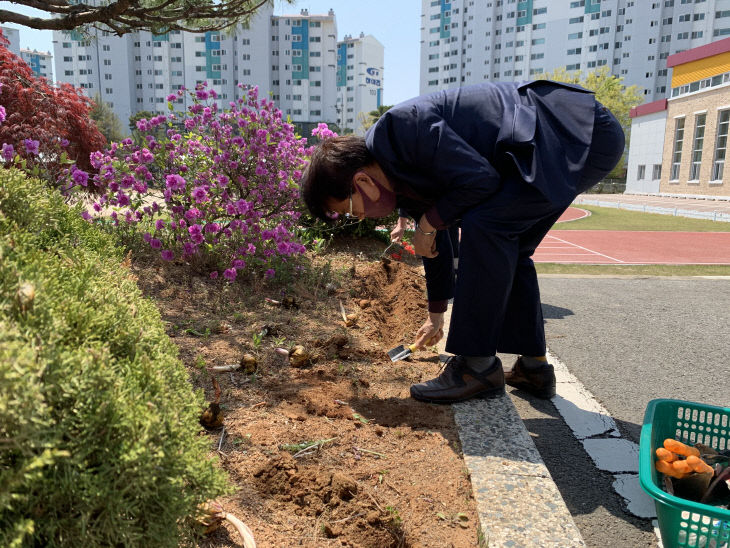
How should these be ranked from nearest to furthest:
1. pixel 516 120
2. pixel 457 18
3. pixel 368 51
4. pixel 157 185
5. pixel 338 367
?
pixel 516 120
pixel 338 367
pixel 157 185
pixel 457 18
pixel 368 51

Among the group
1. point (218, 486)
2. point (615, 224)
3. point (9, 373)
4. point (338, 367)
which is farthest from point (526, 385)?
point (615, 224)

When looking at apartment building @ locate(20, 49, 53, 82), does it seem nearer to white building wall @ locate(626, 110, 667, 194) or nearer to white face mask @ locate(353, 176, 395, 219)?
white building wall @ locate(626, 110, 667, 194)

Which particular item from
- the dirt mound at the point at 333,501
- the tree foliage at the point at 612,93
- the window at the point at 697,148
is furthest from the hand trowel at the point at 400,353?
the tree foliage at the point at 612,93

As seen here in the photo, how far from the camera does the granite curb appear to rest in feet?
4.74

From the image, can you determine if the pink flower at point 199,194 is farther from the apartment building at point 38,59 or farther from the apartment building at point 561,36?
the apartment building at point 38,59

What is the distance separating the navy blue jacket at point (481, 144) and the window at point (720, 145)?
31322 millimetres

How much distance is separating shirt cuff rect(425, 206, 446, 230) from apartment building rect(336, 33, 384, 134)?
84658 mm

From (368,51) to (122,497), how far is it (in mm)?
94959

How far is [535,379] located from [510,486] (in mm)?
1089

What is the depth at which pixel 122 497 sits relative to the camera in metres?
0.81

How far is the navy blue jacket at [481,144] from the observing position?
7.01 feet

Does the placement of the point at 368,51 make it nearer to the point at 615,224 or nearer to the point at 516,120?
the point at 615,224

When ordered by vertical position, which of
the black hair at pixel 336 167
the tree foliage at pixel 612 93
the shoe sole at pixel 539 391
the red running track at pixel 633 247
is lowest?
the red running track at pixel 633 247

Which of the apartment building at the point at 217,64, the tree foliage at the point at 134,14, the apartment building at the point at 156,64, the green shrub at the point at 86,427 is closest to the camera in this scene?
the green shrub at the point at 86,427
